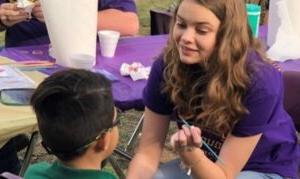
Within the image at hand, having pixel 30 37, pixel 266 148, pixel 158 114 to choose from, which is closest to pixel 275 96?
pixel 266 148

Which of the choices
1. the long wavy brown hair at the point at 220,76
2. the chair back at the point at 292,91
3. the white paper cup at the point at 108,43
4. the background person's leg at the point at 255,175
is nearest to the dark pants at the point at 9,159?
the white paper cup at the point at 108,43

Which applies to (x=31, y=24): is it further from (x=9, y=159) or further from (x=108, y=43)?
(x=9, y=159)

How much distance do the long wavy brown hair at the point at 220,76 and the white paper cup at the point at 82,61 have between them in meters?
0.51

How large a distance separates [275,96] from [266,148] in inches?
8.5

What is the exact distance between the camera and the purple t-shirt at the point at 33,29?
2.79 m

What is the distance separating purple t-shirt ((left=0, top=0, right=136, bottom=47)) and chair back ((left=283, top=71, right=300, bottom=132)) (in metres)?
0.93

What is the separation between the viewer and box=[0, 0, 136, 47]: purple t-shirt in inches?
110

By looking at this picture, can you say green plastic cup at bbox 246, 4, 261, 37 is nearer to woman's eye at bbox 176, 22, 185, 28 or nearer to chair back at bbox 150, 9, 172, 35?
woman's eye at bbox 176, 22, 185, 28

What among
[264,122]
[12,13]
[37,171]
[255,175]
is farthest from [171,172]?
[12,13]

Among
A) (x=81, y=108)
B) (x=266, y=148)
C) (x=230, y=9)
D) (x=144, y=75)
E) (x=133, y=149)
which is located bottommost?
(x=133, y=149)

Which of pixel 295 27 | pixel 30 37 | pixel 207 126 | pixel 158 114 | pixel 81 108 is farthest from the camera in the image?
pixel 30 37

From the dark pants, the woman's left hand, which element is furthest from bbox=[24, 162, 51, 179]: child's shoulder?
the dark pants

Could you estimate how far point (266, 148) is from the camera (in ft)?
6.34

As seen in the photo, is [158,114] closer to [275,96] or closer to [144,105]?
[144,105]
